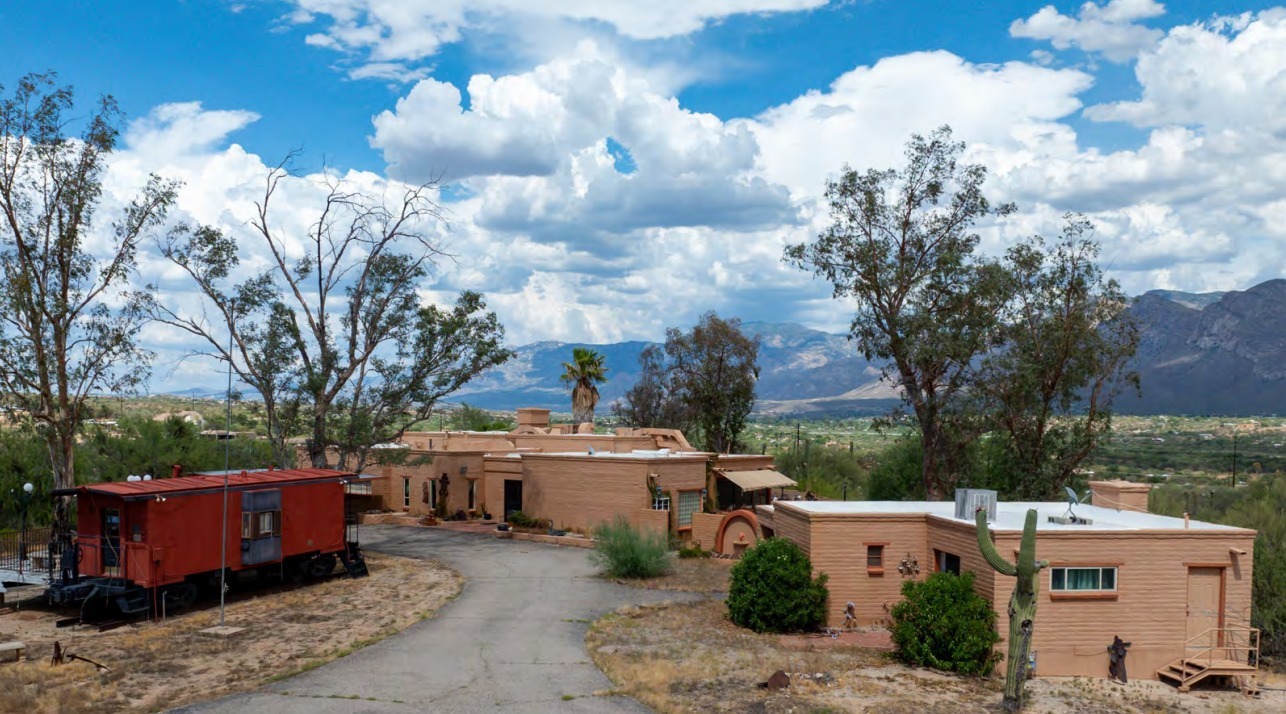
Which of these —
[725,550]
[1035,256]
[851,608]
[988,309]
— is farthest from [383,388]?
[1035,256]

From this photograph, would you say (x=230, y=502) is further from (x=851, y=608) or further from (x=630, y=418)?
(x=630, y=418)

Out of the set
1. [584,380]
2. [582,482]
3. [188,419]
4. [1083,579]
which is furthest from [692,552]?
[188,419]

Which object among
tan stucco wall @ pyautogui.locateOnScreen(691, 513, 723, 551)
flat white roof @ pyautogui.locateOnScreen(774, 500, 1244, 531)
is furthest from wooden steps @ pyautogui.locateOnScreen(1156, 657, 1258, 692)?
tan stucco wall @ pyautogui.locateOnScreen(691, 513, 723, 551)

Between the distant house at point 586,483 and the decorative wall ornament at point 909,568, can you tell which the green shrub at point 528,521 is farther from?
the decorative wall ornament at point 909,568

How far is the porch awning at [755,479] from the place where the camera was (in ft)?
128

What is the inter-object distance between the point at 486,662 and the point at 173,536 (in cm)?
932

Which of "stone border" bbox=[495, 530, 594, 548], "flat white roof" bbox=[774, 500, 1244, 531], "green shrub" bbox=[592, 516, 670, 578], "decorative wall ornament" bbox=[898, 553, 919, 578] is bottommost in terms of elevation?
"stone border" bbox=[495, 530, 594, 548]

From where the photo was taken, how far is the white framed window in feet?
68.9

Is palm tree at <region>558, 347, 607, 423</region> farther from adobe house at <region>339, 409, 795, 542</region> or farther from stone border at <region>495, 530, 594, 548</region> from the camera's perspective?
stone border at <region>495, 530, 594, 548</region>

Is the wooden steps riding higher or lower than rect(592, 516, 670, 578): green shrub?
lower

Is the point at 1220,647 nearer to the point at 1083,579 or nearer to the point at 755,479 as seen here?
the point at 1083,579

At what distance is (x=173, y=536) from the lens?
76.1ft

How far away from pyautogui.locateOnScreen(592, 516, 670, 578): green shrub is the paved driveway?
2.95 ft

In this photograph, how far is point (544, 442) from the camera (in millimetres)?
47375
